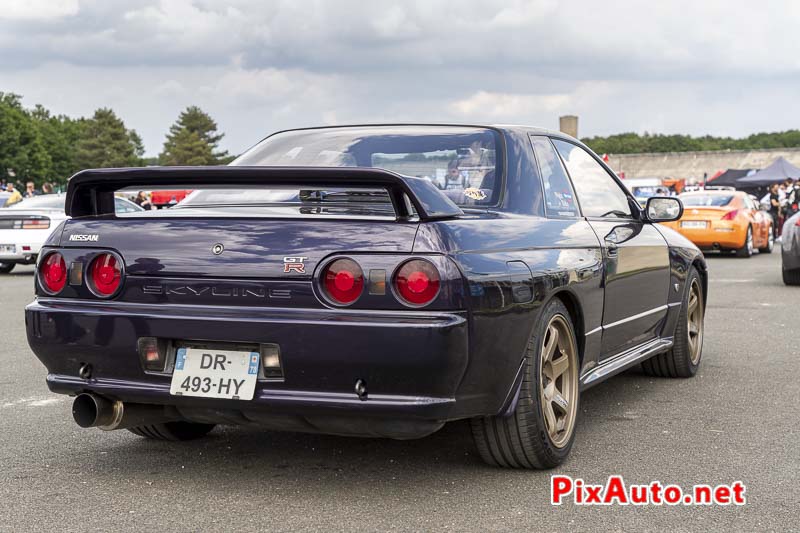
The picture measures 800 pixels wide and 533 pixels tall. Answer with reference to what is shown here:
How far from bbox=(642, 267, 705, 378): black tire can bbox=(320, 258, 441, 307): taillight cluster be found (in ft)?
10.6

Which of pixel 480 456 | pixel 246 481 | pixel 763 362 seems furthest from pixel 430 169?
pixel 763 362

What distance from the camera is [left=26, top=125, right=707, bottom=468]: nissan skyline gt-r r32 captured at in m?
3.61

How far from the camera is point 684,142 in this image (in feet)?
434

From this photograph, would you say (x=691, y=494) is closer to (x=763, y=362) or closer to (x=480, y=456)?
(x=480, y=456)

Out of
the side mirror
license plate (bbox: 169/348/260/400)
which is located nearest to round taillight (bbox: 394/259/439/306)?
license plate (bbox: 169/348/260/400)

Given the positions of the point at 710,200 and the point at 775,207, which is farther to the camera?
the point at 775,207

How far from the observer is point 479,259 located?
3760 millimetres

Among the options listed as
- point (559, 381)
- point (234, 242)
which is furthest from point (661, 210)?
point (234, 242)

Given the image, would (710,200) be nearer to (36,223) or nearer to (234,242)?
(36,223)

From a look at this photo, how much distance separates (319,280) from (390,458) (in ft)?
3.87

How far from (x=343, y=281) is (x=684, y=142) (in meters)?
135

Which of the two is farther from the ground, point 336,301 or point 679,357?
point 336,301

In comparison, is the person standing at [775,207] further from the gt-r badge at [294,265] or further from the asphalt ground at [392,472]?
the gt-r badge at [294,265]

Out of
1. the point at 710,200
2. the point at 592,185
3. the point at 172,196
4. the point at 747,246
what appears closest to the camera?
the point at 592,185
